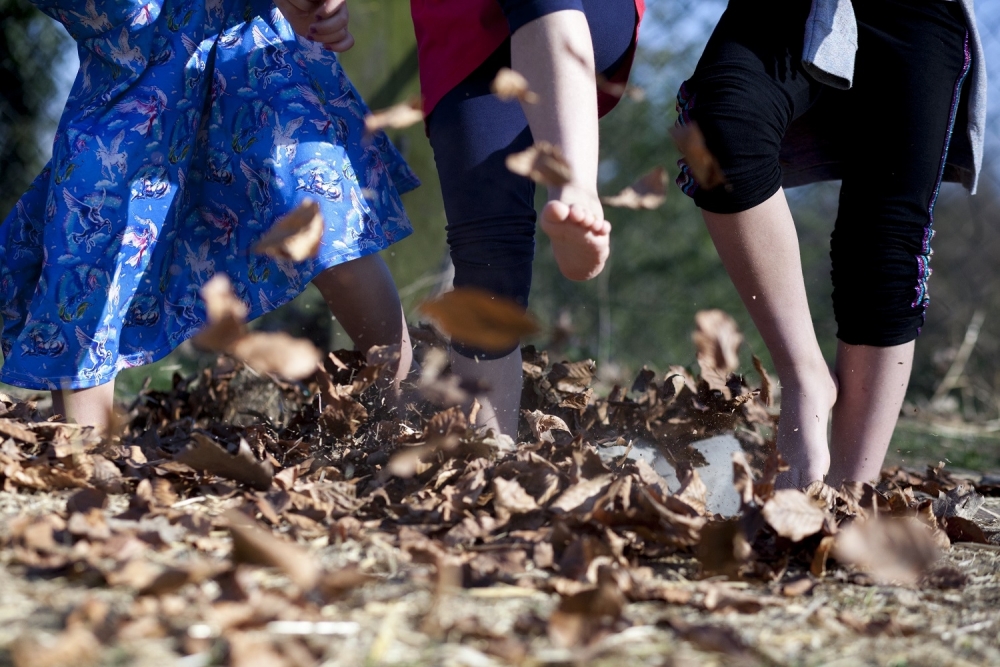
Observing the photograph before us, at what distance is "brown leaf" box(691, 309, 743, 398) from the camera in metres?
1.64

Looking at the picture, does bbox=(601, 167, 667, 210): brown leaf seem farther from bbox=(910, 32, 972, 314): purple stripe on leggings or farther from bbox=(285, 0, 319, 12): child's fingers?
bbox=(285, 0, 319, 12): child's fingers

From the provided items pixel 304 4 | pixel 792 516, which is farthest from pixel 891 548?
pixel 304 4

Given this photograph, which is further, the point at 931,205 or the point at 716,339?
the point at 931,205

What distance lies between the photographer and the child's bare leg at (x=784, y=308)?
1.70 meters

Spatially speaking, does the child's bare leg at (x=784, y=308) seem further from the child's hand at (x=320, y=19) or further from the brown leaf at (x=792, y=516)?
the child's hand at (x=320, y=19)

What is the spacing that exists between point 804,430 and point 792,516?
0.53 meters

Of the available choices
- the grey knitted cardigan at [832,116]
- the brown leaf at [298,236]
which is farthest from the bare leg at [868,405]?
the brown leaf at [298,236]

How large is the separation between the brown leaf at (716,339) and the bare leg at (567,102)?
0.31m

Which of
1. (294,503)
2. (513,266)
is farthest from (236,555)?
(513,266)

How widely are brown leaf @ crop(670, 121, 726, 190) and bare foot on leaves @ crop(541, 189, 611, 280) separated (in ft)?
0.72

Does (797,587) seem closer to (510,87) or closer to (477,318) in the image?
(477,318)

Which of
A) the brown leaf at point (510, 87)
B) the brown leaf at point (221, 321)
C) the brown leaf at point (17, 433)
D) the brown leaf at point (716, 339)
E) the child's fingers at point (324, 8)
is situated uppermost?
the child's fingers at point (324, 8)

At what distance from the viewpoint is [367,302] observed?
1958 millimetres

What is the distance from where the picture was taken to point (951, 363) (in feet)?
14.0
